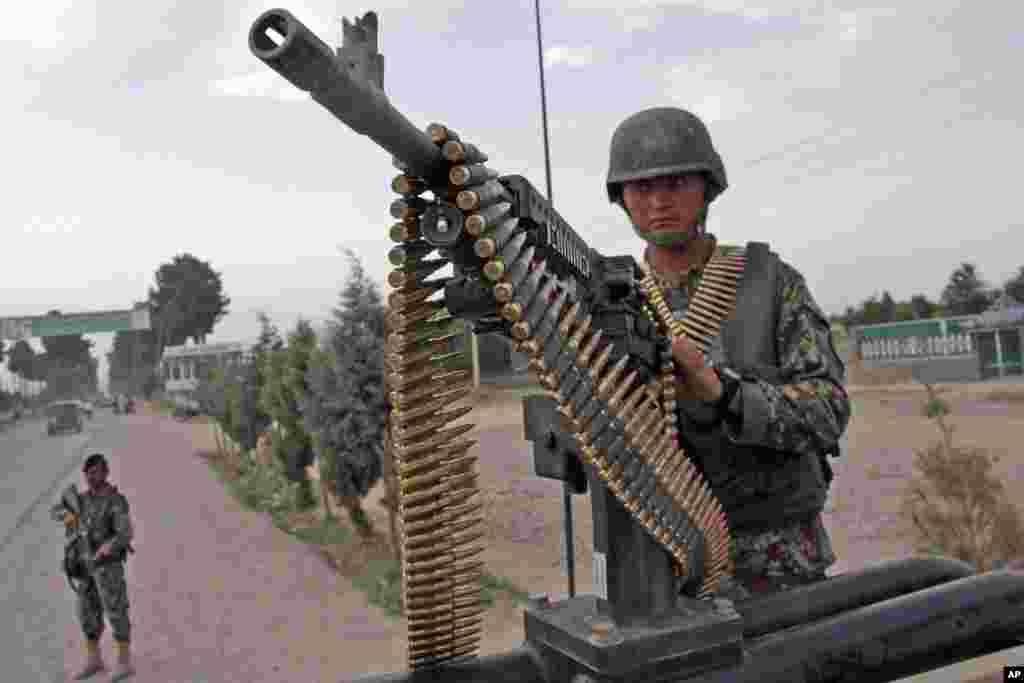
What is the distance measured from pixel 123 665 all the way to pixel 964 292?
5880cm

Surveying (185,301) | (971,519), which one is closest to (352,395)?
(971,519)

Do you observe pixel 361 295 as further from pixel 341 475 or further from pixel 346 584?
pixel 346 584

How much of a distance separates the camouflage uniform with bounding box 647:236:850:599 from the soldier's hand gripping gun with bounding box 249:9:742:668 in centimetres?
32

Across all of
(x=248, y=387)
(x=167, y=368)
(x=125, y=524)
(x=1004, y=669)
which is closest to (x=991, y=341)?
(x=248, y=387)

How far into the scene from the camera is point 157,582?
1188cm

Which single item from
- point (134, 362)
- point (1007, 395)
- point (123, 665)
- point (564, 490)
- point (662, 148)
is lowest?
point (123, 665)

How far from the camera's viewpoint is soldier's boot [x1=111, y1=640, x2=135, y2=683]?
26.6ft

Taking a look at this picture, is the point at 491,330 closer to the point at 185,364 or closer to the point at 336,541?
the point at 336,541

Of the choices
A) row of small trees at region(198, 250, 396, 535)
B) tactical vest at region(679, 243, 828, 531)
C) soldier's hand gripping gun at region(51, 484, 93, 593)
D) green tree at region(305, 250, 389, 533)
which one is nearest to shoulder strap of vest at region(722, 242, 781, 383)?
tactical vest at region(679, 243, 828, 531)

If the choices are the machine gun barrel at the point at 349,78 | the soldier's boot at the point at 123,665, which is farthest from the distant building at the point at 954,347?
the machine gun barrel at the point at 349,78

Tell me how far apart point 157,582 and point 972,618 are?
11.8 metres

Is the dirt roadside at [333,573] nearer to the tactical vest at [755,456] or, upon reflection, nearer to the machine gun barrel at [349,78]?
the tactical vest at [755,456]

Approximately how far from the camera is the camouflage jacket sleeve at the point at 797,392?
2.16 metres

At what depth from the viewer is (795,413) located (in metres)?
2.24
